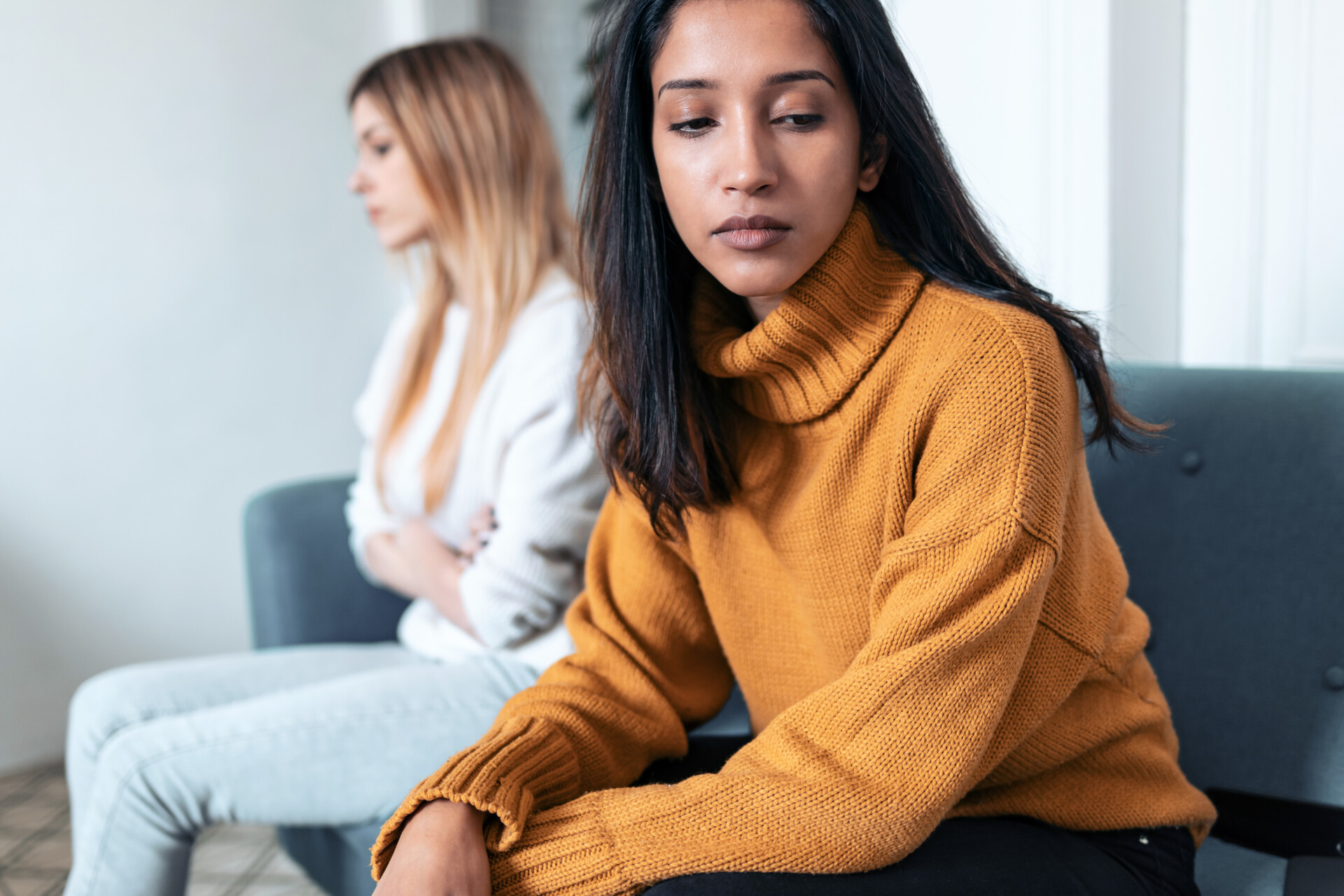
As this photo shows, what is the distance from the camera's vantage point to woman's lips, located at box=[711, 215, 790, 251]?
736 millimetres

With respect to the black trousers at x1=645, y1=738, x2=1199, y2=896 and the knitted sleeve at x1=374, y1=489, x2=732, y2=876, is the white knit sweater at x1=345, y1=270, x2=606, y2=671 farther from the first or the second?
the black trousers at x1=645, y1=738, x2=1199, y2=896

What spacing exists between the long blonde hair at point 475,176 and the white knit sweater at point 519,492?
0.12 ft

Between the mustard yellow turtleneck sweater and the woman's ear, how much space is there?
39mm

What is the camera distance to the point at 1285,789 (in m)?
0.93

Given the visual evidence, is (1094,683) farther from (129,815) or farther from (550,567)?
(129,815)

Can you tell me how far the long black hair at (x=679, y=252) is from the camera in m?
0.74

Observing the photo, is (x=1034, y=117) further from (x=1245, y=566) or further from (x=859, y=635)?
(x=859, y=635)

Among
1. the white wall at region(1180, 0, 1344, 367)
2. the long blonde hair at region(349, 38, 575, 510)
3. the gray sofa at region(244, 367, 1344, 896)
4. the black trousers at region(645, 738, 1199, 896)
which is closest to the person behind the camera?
the black trousers at region(645, 738, 1199, 896)

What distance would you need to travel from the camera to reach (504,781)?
2.33 feet

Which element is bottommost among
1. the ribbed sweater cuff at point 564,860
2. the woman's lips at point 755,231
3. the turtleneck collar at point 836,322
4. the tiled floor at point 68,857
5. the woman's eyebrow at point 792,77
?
the tiled floor at point 68,857

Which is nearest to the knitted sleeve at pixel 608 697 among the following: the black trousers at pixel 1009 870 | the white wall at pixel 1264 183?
the black trousers at pixel 1009 870

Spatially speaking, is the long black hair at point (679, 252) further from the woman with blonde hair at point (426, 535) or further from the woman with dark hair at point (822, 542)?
the woman with blonde hair at point (426, 535)

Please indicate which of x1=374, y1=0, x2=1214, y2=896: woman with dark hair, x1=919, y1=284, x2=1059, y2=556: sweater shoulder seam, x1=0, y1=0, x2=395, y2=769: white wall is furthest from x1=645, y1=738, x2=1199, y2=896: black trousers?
x1=0, y1=0, x2=395, y2=769: white wall

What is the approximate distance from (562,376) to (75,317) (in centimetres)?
144
